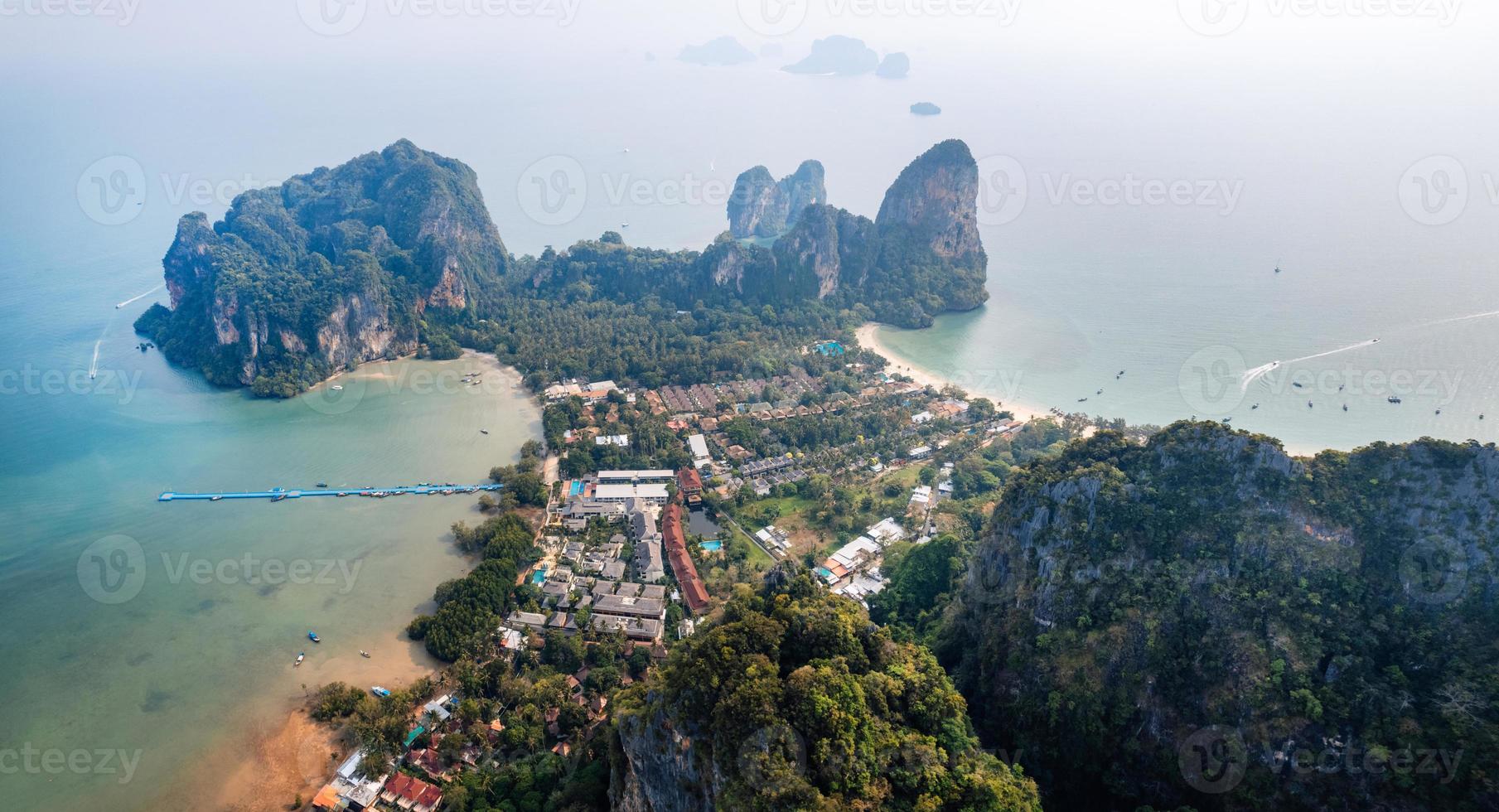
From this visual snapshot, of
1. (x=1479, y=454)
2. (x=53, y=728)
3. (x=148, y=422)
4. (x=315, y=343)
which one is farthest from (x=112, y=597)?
(x=1479, y=454)

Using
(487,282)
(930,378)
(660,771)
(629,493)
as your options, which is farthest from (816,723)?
(487,282)

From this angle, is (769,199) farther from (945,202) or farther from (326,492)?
(326,492)

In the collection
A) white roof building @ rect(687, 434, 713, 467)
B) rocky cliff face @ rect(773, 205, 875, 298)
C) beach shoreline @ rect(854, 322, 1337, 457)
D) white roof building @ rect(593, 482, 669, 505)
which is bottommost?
white roof building @ rect(593, 482, 669, 505)

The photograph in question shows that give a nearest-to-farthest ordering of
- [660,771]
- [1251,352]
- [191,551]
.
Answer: [660,771], [191,551], [1251,352]

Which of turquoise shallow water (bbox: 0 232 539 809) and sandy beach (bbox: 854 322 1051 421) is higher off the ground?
sandy beach (bbox: 854 322 1051 421)

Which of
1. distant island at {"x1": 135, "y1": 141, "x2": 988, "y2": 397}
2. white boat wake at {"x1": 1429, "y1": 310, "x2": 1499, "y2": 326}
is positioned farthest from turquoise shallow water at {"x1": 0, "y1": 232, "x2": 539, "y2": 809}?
white boat wake at {"x1": 1429, "y1": 310, "x2": 1499, "y2": 326}

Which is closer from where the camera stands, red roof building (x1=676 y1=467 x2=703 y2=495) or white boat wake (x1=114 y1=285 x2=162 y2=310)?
red roof building (x1=676 y1=467 x2=703 y2=495)

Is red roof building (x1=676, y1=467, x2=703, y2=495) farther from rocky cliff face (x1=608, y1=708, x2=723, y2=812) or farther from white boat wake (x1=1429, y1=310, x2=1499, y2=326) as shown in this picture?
white boat wake (x1=1429, y1=310, x2=1499, y2=326)
